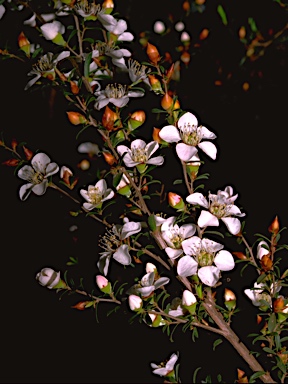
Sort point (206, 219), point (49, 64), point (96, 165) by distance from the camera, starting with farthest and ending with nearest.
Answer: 1. point (96, 165)
2. point (49, 64)
3. point (206, 219)

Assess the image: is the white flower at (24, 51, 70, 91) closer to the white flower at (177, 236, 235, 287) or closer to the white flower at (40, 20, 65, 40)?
the white flower at (40, 20, 65, 40)

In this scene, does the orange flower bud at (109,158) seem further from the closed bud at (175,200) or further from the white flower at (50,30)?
the white flower at (50,30)

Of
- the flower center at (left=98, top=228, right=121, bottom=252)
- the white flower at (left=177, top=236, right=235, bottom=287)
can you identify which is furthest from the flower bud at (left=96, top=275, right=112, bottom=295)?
the white flower at (left=177, top=236, right=235, bottom=287)

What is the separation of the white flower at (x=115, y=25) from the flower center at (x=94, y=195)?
28cm

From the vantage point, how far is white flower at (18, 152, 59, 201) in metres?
1.10

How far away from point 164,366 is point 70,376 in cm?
110

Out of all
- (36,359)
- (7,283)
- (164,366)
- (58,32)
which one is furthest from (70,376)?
(58,32)

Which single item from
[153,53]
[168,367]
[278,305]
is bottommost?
[168,367]

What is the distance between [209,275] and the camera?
98 cm

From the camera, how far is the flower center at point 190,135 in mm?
1000

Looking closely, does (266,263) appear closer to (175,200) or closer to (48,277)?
(175,200)

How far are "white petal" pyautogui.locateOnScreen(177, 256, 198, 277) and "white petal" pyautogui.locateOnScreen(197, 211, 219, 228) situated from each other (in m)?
0.05

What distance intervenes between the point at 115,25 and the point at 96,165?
0.86m

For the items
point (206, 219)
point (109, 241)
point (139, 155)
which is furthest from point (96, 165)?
point (206, 219)
